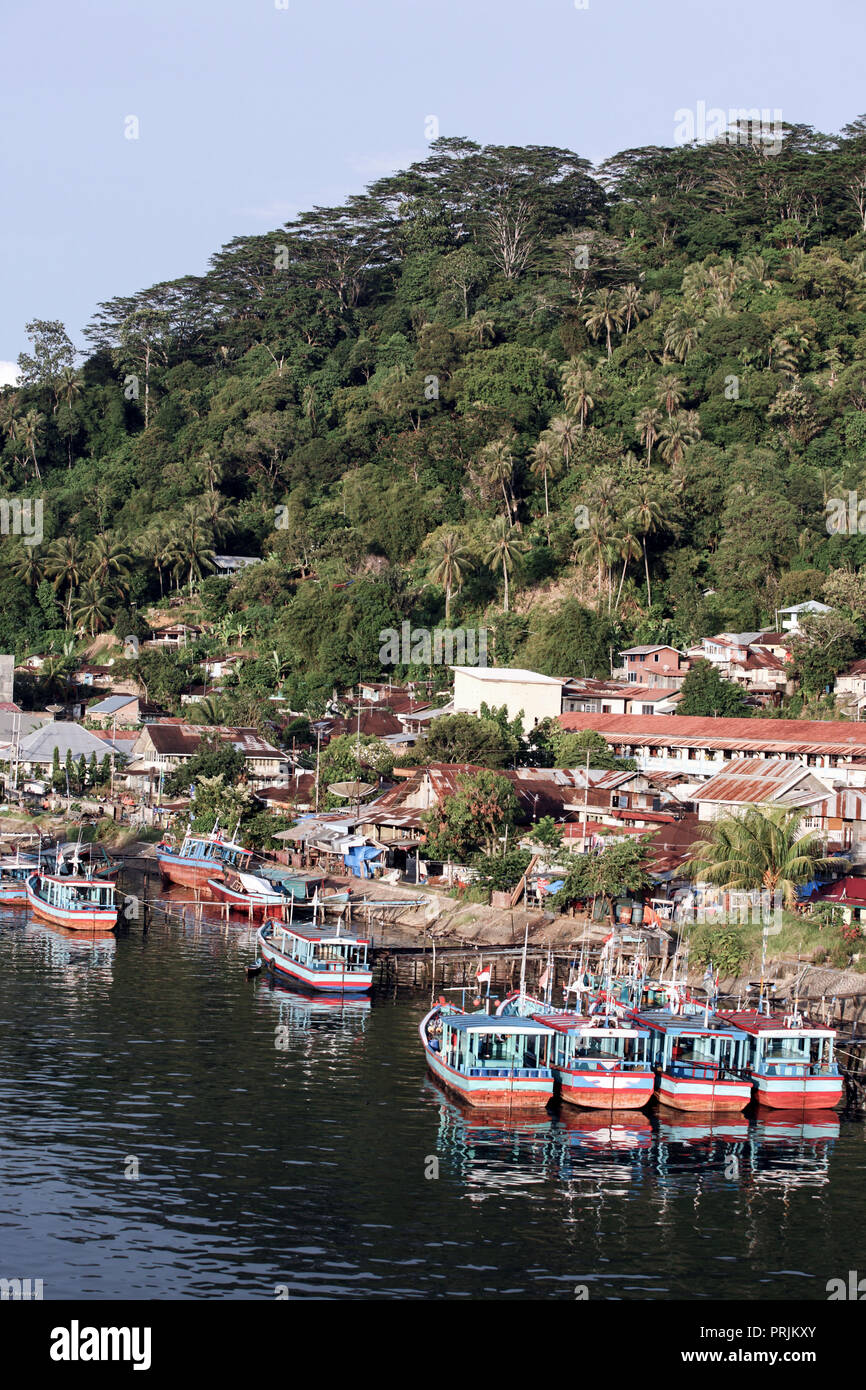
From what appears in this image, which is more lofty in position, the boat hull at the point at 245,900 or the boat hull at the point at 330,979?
the boat hull at the point at 330,979

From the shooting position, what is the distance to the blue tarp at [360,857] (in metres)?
61.2

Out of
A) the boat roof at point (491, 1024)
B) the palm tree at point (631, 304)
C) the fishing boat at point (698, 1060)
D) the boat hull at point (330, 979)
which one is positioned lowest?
the boat hull at point (330, 979)

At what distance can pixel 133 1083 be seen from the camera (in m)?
34.8

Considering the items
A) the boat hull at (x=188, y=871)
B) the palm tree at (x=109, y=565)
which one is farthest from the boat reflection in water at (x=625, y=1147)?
the palm tree at (x=109, y=565)

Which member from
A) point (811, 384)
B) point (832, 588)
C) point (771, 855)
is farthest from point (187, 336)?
point (771, 855)

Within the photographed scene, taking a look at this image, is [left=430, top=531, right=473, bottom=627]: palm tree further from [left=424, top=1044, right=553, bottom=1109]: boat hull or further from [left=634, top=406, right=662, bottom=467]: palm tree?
[left=424, top=1044, right=553, bottom=1109]: boat hull

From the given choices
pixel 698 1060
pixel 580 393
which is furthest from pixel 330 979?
pixel 580 393

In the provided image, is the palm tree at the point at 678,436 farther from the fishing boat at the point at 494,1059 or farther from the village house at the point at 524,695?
the fishing boat at the point at 494,1059

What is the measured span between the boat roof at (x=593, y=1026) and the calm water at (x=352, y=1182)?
196 centimetres

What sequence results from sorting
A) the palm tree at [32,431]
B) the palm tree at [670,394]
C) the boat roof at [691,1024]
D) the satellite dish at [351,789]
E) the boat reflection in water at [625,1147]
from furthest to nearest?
the palm tree at [32,431], the palm tree at [670,394], the satellite dish at [351,789], the boat roof at [691,1024], the boat reflection in water at [625,1147]

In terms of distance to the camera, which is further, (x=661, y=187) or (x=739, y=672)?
(x=661, y=187)

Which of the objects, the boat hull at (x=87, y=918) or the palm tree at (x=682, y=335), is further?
the palm tree at (x=682, y=335)
